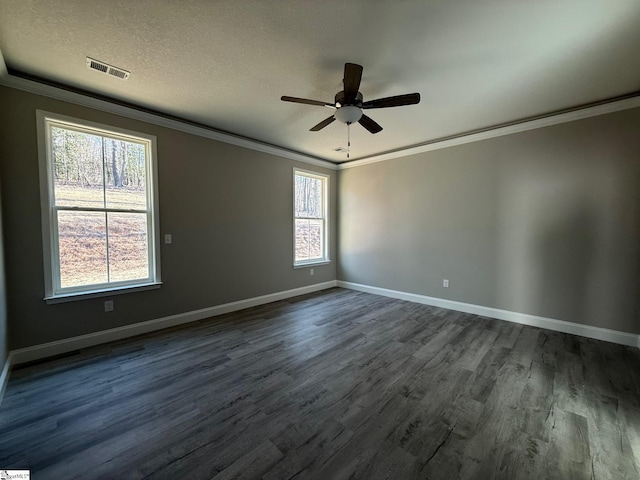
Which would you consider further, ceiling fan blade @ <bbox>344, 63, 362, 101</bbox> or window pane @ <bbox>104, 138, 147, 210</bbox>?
window pane @ <bbox>104, 138, 147, 210</bbox>

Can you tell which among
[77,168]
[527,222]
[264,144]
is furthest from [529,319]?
[77,168]

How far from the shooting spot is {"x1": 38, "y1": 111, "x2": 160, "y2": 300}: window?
264cm

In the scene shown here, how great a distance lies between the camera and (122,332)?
3.04 m

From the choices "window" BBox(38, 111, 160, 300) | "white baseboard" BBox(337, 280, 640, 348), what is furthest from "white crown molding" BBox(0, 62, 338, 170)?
"white baseboard" BBox(337, 280, 640, 348)

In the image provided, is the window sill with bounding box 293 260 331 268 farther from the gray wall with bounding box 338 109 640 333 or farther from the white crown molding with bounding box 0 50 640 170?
the white crown molding with bounding box 0 50 640 170

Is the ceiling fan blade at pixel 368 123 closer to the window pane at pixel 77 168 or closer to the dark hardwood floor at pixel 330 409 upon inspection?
the dark hardwood floor at pixel 330 409

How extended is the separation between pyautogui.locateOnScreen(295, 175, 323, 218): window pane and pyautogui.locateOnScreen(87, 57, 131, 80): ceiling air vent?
299 cm

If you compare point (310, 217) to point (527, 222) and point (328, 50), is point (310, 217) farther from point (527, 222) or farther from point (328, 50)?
point (527, 222)

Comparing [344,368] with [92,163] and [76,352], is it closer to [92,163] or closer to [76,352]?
[76,352]

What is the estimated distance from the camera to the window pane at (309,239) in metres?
5.16

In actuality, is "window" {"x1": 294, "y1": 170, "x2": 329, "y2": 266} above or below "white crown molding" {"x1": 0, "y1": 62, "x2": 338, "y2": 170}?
below

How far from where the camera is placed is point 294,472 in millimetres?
1386

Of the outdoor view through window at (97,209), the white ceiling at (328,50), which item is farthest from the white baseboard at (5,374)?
the white ceiling at (328,50)

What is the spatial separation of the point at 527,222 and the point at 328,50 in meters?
3.37
